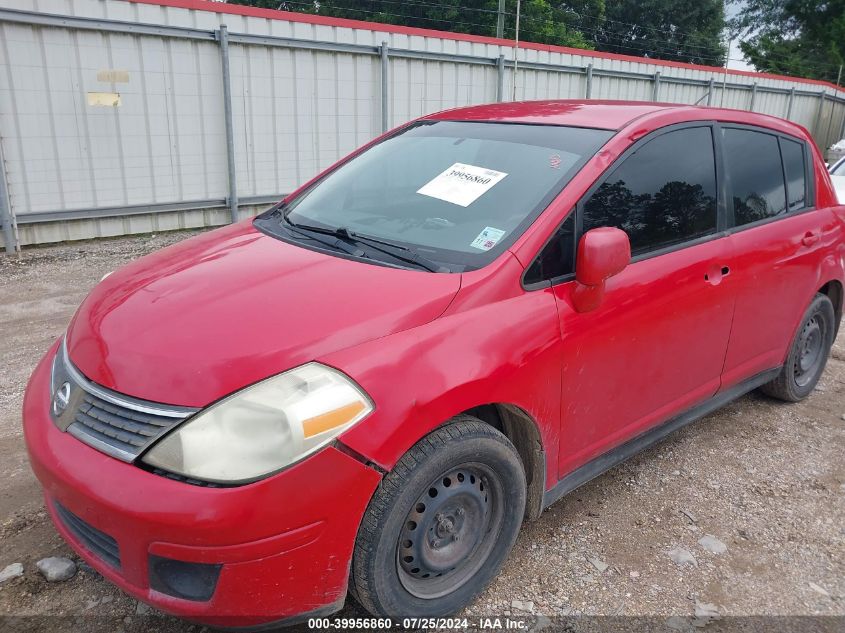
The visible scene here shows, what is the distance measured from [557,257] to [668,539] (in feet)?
4.29

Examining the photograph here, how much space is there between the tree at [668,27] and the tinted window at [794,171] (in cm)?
3843

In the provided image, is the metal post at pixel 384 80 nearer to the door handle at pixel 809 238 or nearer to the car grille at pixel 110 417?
the door handle at pixel 809 238

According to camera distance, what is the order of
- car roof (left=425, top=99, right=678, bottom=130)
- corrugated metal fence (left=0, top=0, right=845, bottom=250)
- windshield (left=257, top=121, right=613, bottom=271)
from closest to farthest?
windshield (left=257, top=121, right=613, bottom=271), car roof (left=425, top=99, right=678, bottom=130), corrugated metal fence (left=0, top=0, right=845, bottom=250)

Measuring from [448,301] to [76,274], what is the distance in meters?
5.53

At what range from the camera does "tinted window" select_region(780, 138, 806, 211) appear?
148 inches

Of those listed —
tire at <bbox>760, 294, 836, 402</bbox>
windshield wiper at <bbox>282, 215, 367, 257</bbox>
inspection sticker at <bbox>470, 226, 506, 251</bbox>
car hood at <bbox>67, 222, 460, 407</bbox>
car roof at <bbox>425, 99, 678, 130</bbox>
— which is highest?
car roof at <bbox>425, 99, 678, 130</bbox>

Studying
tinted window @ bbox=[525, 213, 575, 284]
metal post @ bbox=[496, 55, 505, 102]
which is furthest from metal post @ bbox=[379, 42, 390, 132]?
tinted window @ bbox=[525, 213, 575, 284]

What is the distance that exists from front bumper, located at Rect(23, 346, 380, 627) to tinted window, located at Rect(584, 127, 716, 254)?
55.9 inches

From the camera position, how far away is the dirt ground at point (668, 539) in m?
2.40

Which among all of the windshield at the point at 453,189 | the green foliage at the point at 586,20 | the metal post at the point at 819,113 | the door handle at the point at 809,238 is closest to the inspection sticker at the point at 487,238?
the windshield at the point at 453,189

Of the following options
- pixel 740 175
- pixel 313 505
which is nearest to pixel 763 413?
pixel 740 175

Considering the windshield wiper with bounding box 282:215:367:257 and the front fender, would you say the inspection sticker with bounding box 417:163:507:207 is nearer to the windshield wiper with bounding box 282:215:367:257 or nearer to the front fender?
the windshield wiper with bounding box 282:215:367:257

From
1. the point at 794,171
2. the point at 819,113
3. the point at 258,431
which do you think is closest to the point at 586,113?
the point at 794,171

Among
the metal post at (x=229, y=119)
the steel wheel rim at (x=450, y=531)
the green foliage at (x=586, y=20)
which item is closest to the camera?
the steel wheel rim at (x=450, y=531)
